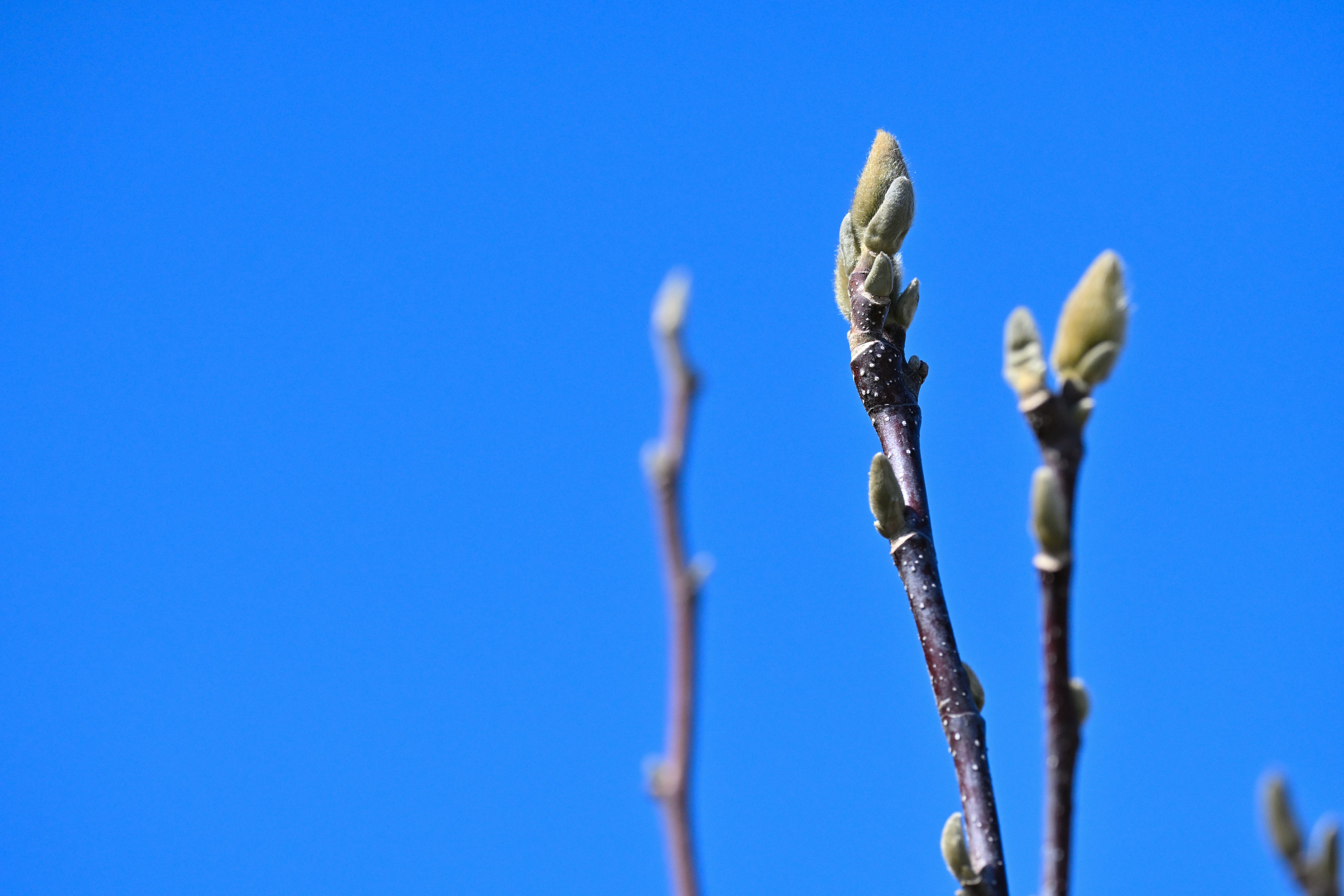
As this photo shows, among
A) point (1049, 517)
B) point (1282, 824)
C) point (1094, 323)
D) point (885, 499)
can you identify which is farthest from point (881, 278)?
point (1282, 824)

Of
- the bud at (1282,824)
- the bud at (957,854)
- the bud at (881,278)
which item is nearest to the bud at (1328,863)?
the bud at (1282,824)

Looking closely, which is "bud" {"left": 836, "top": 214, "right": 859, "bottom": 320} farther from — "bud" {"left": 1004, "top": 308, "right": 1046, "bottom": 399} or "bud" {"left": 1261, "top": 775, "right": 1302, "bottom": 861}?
"bud" {"left": 1261, "top": 775, "right": 1302, "bottom": 861}

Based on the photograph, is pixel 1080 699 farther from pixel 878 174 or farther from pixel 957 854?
pixel 878 174

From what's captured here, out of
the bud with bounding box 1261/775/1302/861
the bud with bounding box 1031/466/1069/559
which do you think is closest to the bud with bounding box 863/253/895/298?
the bud with bounding box 1031/466/1069/559

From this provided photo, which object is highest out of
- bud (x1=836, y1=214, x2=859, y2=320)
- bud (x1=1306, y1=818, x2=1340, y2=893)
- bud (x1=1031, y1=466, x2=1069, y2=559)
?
bud (x1=836, y1=214, x2=859, y2=320)

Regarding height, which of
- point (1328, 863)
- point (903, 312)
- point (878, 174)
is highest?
point (878, 174)

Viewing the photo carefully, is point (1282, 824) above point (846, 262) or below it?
below
